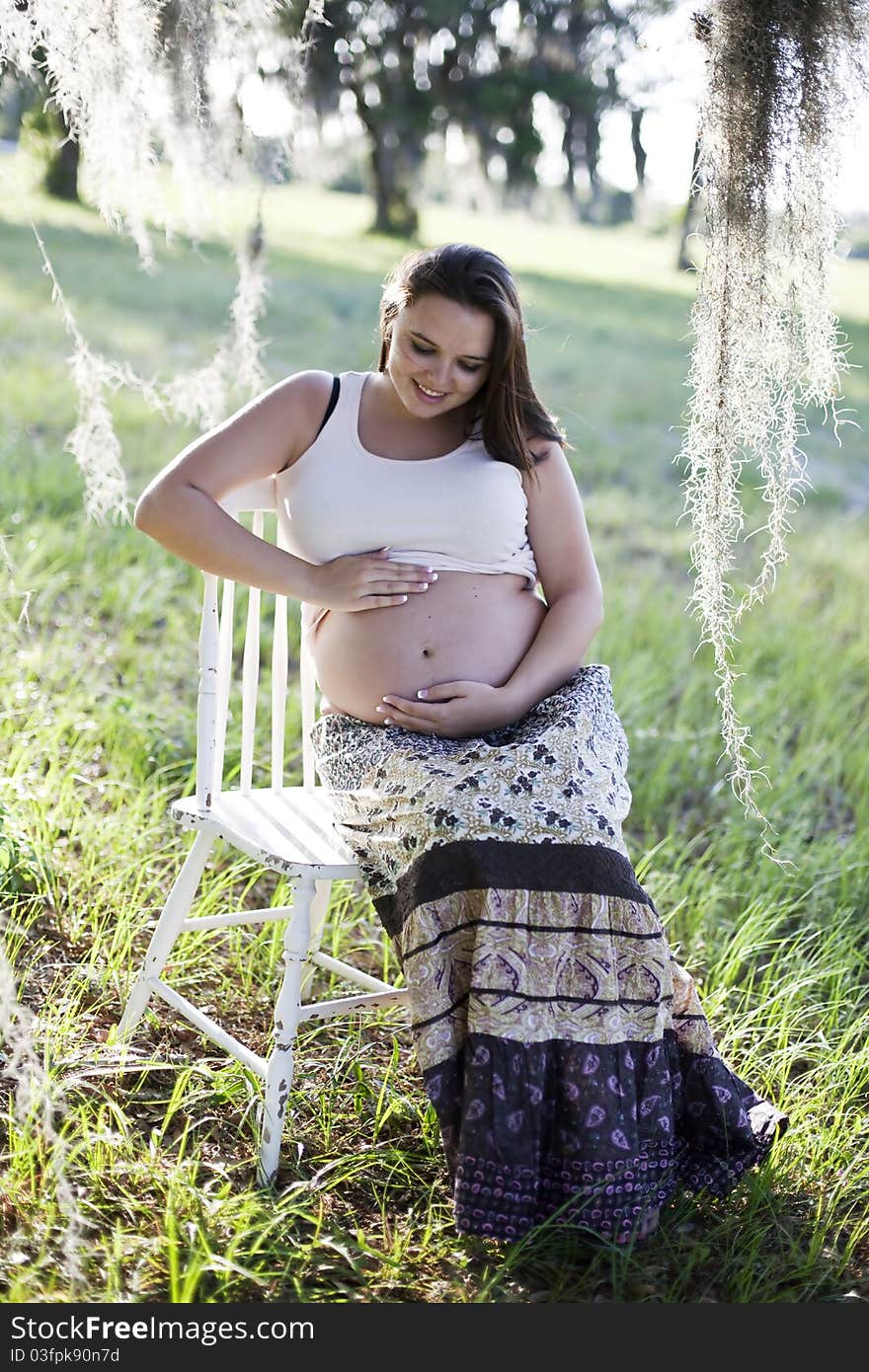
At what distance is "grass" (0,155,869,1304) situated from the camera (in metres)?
1.96

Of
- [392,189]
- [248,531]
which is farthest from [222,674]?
[392,189]

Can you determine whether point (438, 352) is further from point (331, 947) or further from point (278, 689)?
point (331, 947)

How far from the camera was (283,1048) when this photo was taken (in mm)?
2078

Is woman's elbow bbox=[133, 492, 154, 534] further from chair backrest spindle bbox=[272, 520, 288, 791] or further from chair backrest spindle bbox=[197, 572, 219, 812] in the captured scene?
chair backrest spindle bbox=[272, 520, 288, 791]

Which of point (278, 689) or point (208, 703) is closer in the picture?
point (208, 703)

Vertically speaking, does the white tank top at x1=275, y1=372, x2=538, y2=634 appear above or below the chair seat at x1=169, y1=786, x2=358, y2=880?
above

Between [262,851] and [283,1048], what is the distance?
12.7 inches

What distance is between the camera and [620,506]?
6.63 m

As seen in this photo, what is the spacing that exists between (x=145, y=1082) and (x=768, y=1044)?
1318 mm

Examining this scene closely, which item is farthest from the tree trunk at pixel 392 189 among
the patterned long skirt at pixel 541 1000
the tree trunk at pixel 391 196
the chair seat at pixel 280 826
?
the patterned long skirt at pixel 541 1000

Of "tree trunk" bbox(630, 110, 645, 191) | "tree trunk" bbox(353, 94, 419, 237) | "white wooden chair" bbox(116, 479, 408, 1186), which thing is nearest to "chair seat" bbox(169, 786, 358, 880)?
"white wooden chair" bbox(116, 479, 408, 1186)

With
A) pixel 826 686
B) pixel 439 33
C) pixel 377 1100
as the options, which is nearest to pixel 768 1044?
pixel 377 1100

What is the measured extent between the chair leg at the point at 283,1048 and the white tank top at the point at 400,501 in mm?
641

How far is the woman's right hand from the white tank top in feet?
0.20
